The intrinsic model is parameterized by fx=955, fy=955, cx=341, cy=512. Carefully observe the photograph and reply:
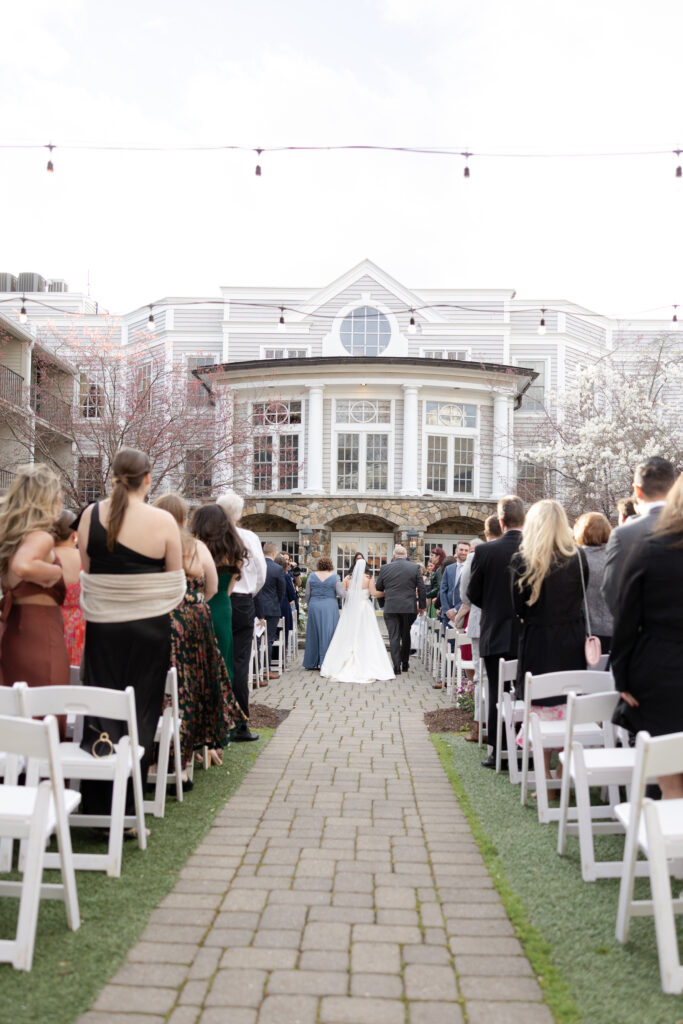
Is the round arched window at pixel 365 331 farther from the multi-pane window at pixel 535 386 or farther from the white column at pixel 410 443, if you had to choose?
the multi-pane window at pixel 535 386

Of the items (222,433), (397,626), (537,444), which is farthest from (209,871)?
(537,444)

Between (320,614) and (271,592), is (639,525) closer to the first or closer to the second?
(271,592)

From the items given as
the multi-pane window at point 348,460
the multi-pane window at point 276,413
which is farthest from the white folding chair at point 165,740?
the multi-pane window at point 348,460

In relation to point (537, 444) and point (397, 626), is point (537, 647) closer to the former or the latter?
point (397, 626)

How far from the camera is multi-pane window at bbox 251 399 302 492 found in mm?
30125

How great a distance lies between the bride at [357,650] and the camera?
14594 millimetres

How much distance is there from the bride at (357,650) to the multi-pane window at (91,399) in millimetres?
11467

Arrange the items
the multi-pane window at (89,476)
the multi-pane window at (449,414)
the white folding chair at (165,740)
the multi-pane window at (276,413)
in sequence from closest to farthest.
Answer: the white folding chair at (165,740)
the multi-pane window at (89,476)
the multi-pane window at (276,413)
the multi-pane window at (449,414)

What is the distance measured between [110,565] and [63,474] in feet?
58.8

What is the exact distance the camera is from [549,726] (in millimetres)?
5719

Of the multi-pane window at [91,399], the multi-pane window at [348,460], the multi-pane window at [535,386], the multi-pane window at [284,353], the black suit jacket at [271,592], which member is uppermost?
the multi-pane window at [284,353]

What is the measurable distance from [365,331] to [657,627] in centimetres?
3165

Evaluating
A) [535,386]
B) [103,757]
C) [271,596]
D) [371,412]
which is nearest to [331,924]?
[103,757]

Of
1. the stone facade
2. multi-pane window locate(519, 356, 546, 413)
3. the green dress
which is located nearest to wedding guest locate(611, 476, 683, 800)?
the green dress
